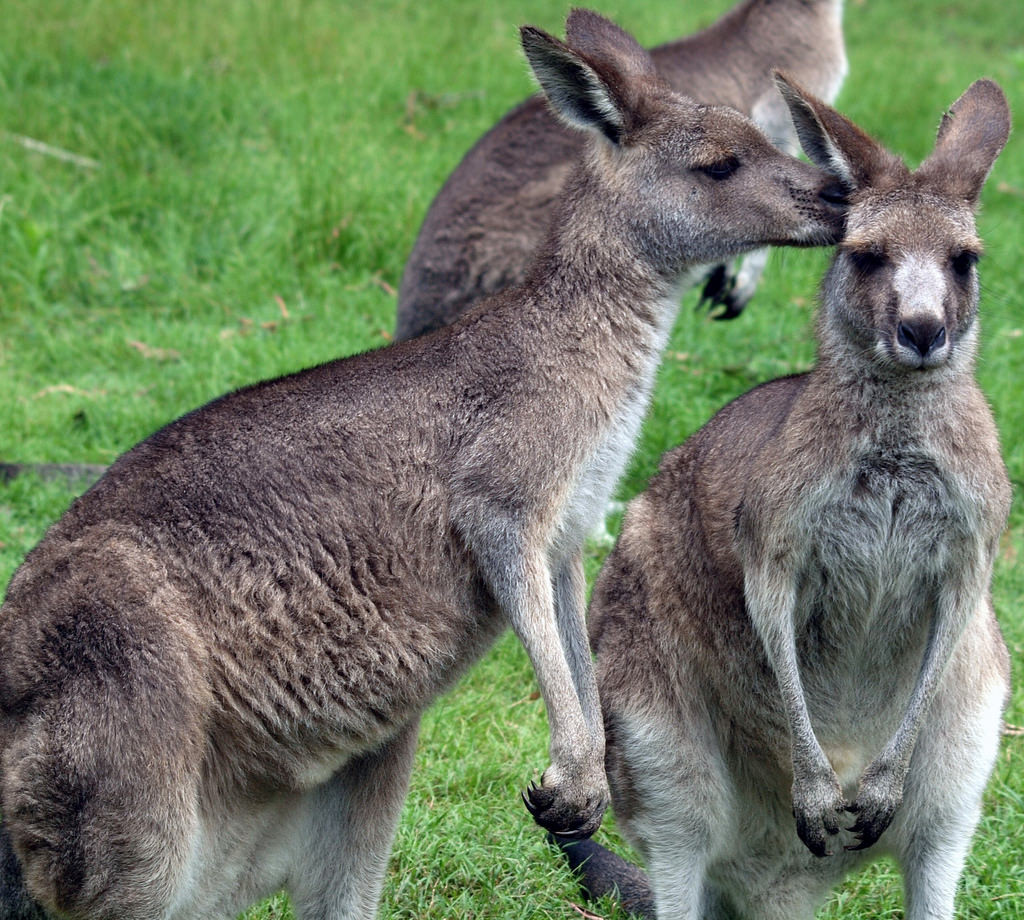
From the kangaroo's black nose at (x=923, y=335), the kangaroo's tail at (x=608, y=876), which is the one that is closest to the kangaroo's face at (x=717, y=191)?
the kangaroo's black nose at (x=923, y=335)

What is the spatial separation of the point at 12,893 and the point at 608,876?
1.48m

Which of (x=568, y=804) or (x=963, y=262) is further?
(x=568, y=804)

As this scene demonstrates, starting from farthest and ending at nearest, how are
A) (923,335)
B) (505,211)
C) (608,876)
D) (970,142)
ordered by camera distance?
(505,211), (608,876), (970,142), (923,335)

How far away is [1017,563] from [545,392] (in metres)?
2.87

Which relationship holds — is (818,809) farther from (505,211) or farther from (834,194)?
(505,211)

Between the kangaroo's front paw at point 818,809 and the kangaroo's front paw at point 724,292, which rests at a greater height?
the kangaroo's front paw at point 818,809

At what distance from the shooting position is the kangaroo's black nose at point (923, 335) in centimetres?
288

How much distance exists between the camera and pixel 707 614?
347 centimetres

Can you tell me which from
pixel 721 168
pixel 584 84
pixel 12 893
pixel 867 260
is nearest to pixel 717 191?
pixel 721 168

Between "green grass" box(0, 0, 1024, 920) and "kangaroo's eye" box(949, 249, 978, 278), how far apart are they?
2.15 feet

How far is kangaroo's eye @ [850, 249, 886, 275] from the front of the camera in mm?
3078

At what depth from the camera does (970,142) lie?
10.8ft

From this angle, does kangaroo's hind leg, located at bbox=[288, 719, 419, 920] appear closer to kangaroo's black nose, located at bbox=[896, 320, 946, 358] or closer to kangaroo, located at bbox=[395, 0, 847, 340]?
kangaroo's black nose, located at bbox=[896, 320, 946, 358]

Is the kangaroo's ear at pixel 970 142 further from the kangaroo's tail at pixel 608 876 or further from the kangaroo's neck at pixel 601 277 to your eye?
the kangaroo's tail at pixel 608 876
